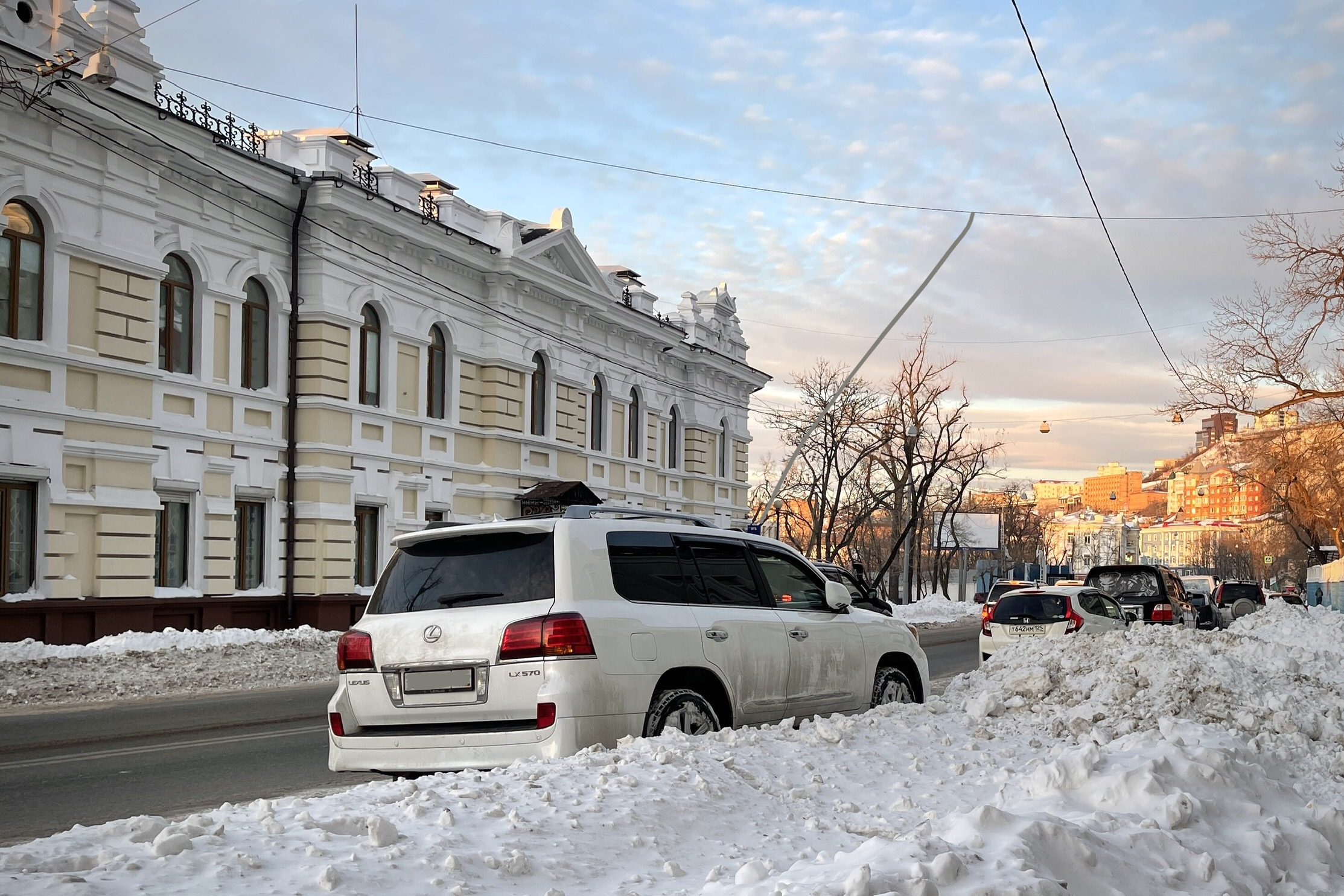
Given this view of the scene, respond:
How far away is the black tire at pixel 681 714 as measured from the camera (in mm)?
7566

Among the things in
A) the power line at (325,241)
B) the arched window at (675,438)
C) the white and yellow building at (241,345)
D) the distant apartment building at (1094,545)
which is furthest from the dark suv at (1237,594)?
the distant apartment building at (1094,545)

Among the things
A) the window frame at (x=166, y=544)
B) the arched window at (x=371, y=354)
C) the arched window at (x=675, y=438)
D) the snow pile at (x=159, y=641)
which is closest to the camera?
the snow pile at (x=159, y=641)

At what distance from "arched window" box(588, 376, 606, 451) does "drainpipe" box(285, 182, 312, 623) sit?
40.6ft

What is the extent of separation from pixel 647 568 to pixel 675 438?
115 ft

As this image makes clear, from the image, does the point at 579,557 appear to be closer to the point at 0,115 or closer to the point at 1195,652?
the point at 1195,652

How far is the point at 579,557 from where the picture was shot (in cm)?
747

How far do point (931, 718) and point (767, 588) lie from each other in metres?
1.50

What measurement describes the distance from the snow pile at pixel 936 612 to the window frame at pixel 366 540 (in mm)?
21941

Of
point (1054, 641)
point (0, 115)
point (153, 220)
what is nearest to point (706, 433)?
point (153, 220)

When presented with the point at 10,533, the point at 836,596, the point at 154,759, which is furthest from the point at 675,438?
the point at 836,596

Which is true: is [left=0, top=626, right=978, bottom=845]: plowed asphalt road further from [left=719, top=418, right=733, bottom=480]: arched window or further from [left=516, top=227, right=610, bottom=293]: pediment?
[left=719, top=418, right=733, bottom=480]: arched window

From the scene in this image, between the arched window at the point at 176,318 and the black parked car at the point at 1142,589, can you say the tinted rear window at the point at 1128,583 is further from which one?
the arched window at the point at 176,318

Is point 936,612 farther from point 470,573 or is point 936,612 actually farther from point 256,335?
point 470,573

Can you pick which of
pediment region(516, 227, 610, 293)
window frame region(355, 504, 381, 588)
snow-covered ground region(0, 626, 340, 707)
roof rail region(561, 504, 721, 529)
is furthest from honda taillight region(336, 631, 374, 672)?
pediment region(516, 227, 610, 293)
